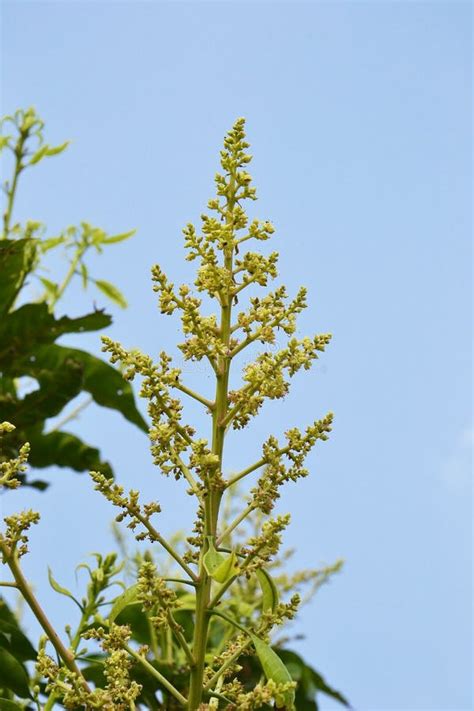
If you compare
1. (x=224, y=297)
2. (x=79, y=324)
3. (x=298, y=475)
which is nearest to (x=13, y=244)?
(x=79, y=324)

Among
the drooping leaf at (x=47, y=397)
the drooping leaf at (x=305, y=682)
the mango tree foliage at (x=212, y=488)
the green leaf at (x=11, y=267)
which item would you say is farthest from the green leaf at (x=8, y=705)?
the green leaf at (x=11, y=267)

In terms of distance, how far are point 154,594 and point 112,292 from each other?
13.8 ft

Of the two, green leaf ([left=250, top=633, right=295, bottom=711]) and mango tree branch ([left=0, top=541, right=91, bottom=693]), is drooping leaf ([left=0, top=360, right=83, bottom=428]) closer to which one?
mango tree branch ([left=0, top=541, right=91, bottom=693])

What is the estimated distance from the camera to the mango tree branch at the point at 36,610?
304cm

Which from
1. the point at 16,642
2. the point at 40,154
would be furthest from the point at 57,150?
the point at 16,642

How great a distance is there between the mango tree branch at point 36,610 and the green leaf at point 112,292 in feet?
13.2

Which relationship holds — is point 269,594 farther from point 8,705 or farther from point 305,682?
point 305,682

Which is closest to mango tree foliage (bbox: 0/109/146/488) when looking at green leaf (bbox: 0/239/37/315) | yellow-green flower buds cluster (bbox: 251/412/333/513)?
green leaf (bbox: 0/239/37/315)

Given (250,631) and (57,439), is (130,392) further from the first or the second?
(250,631)

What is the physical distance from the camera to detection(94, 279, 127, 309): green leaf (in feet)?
22.9

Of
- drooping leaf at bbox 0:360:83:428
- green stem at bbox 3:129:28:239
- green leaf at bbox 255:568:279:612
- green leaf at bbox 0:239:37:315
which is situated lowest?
green leaf at bbox 255:568:279:612

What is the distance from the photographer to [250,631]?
10.0 ft

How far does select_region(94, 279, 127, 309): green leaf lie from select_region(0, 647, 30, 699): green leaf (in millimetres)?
3433

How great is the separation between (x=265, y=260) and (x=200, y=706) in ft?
4.24
